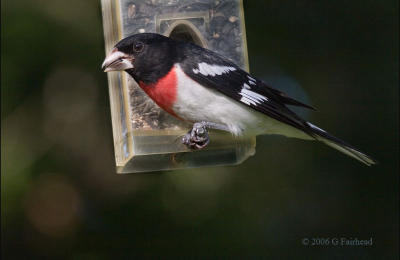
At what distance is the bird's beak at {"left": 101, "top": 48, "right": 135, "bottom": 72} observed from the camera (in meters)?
3.40

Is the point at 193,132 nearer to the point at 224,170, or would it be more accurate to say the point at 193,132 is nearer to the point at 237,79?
the point at 237,79

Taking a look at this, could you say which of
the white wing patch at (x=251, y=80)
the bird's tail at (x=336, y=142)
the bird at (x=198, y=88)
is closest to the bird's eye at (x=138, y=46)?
the bird at (x=198, y=88)

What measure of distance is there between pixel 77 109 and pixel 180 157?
145 centimetres

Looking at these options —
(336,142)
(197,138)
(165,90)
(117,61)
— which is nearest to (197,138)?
(197,138)

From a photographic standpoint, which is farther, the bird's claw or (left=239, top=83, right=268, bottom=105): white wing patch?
(left=239, top=83, right=268, bottom=105): white wing patch

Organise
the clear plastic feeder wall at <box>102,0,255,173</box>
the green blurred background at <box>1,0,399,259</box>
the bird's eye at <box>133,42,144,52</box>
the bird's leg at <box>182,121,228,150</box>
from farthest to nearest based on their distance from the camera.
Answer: the green blurred background at <box>1,0,399,259</box>, the clear plastic feeder wall at <box>102,0,255,173</box>, the bird's eye at <box>133,42,144,52</box>, the bird's leg at <box>182,121,228,150</box>

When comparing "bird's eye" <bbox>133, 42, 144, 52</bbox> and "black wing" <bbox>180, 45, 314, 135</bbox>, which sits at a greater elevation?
"bird's eye" <bbox>133, 42, 144, 52</bbox>

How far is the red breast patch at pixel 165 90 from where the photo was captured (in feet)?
11.2

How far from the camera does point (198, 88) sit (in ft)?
11.3

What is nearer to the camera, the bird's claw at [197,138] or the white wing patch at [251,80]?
the bird's claw at [197,138]

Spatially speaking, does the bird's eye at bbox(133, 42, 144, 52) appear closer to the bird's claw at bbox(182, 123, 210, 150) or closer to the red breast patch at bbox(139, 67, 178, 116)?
the red breast patch at bbox(139, 67, 178, 116)

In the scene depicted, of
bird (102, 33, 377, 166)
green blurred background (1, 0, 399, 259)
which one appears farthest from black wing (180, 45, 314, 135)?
green blurred background (1, 0, 399, 259)

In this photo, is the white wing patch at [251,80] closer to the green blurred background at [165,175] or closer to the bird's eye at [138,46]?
the bird's eye at [138,46]

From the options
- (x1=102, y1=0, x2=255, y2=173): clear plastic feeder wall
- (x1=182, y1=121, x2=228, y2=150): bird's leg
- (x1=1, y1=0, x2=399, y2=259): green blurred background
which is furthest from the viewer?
(x1=1, y1=0, x2=399, y2=259): green blurred background
